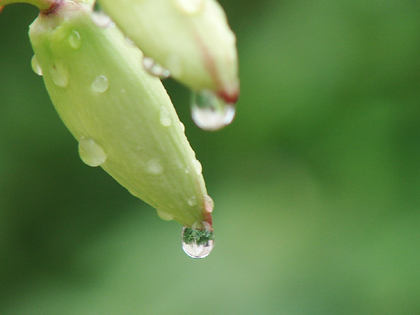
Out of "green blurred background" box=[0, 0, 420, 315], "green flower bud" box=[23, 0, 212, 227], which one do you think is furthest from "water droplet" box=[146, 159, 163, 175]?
"green blurred background" box=[0, 0, 420, 315]

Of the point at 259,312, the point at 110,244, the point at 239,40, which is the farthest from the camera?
the point at 239,40

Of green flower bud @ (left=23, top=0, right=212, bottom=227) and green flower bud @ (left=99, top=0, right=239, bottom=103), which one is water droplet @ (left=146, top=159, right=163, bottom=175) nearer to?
green flower bud @ (left=23, top=0, right=212, bottom=227)

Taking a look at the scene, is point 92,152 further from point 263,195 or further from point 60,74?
point 263,195

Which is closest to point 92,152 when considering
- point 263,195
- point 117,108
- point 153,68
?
point 117,108

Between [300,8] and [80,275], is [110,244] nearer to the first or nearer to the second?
[80,275]

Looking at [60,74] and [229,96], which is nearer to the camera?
[229,96]

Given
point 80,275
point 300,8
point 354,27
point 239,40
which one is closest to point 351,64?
point 354,27

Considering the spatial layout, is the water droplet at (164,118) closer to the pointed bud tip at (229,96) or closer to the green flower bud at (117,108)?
the green flower bud at (117,108)
